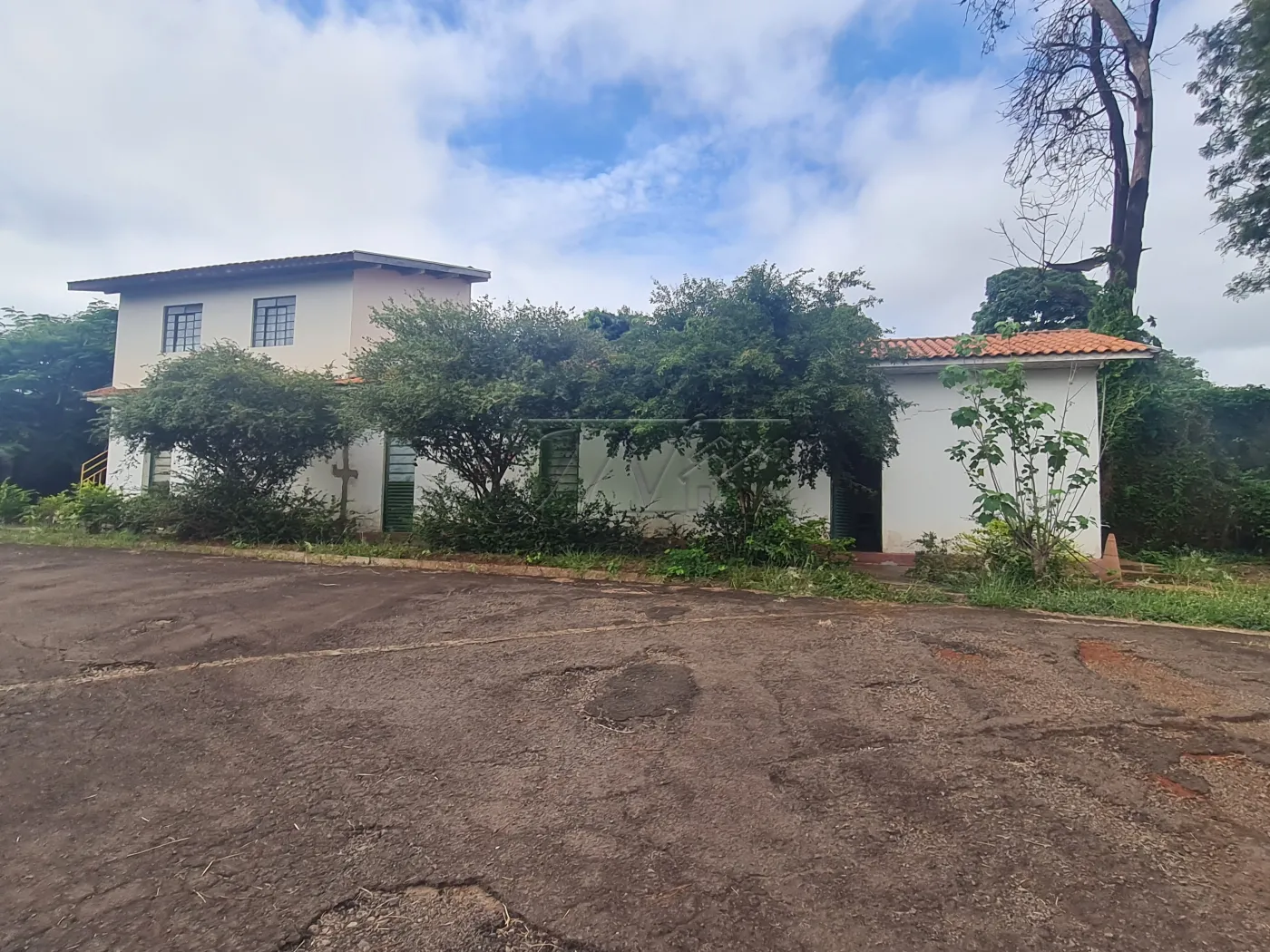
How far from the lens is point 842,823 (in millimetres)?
2535

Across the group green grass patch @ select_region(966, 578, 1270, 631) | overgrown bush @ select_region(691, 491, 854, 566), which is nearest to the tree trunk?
green grass patch @ select_region(966, 578, 1270, 631)

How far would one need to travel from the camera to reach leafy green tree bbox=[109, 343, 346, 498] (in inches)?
391

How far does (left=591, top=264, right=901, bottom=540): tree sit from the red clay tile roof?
170cm

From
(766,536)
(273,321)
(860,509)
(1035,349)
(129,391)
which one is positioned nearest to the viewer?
(766,536)

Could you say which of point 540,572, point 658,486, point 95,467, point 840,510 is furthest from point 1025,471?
point 95,467

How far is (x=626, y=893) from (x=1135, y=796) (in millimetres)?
2237

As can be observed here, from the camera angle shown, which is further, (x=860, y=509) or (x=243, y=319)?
(x=243, y=319)

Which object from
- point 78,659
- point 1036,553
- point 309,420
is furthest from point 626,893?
point 309,420

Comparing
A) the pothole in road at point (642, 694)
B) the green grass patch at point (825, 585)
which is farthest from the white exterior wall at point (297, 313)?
the pothole in road at point (642, 694)

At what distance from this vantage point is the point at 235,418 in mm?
9820

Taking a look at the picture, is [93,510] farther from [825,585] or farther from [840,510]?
[840,510]

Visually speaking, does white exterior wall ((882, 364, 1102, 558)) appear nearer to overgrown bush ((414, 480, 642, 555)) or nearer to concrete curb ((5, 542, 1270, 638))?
concrete curb ((5, 542, 1270, 638))

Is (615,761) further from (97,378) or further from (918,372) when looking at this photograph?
(97,378)

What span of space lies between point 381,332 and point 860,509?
37.8ft
